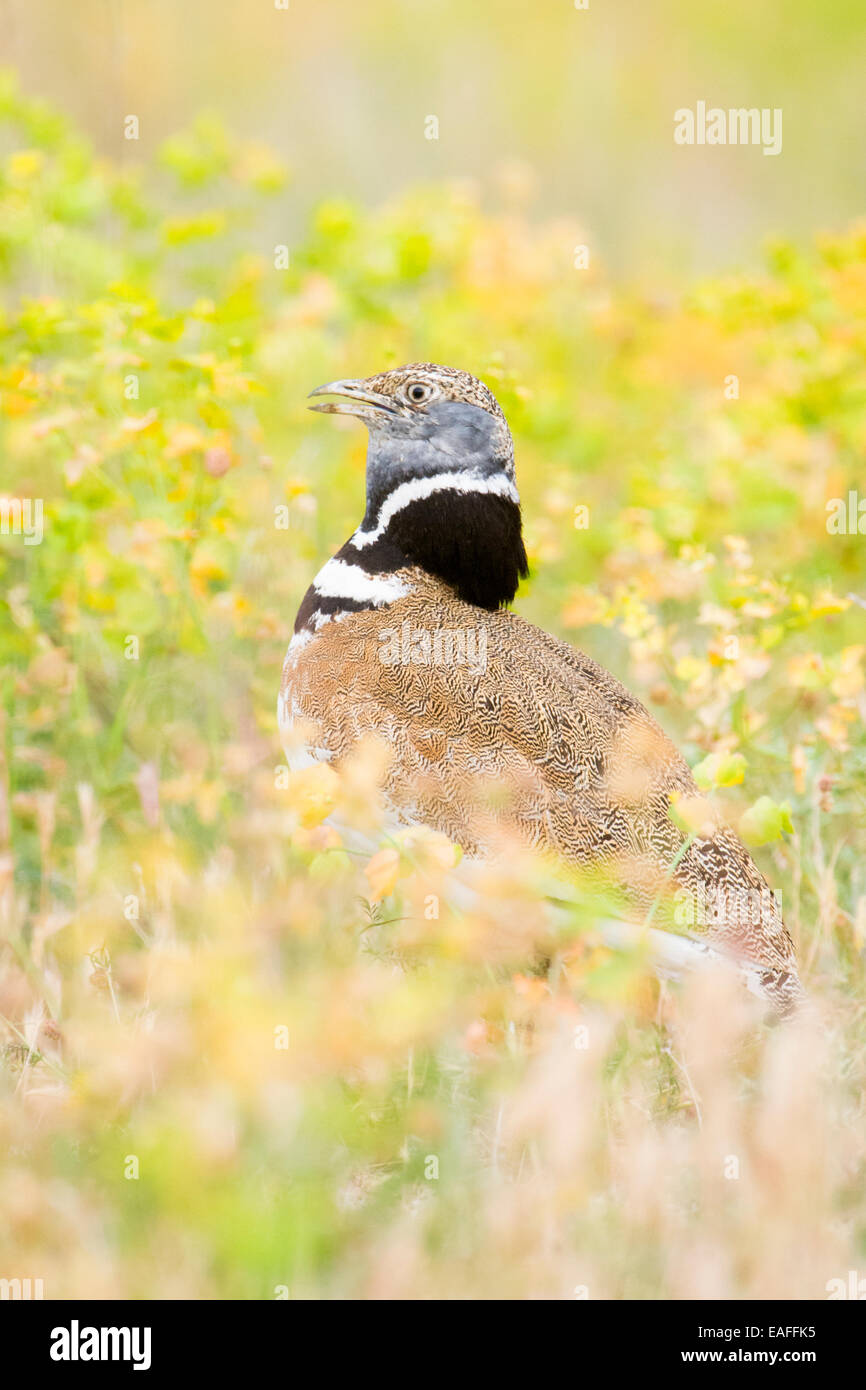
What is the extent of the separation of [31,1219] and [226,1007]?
917 mm

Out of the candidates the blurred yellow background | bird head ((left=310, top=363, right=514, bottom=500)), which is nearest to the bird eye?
bird head ((left=310, top=363, right=514, bottom=500))

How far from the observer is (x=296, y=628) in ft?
13.5

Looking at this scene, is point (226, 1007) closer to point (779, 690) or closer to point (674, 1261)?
point (674, 1261)

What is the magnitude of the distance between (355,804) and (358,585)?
106 cm

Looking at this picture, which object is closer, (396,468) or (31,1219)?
(31,1219)

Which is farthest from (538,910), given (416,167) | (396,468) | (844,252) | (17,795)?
(416,167)

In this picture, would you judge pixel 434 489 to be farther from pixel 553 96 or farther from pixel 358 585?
pixel 553 96

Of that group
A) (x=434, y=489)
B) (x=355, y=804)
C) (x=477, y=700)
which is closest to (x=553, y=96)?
(x=434, y=489)

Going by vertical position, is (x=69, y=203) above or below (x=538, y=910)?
above

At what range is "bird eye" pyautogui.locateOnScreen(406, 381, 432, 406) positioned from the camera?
3.90 m

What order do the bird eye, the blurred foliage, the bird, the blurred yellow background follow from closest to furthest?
the blurred foliage → the bird → the bird eye → the blurred yellow background

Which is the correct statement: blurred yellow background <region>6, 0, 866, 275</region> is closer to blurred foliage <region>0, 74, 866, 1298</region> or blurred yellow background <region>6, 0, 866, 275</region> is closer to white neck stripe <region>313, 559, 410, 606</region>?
blurred foliage <region>0, 74, 866, 1298</region>

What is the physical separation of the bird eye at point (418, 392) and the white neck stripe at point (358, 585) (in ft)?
1.49

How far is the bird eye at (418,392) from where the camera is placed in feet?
12.8
